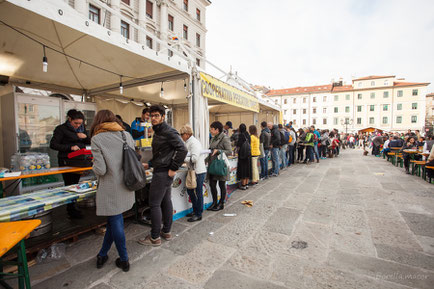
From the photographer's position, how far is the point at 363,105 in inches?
1791

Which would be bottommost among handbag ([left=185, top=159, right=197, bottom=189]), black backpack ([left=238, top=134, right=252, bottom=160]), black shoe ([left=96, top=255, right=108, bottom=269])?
black shoe ([left=96, top=255, right=108, bottom=269])

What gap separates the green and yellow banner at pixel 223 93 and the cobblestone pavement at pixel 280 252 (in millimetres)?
2443

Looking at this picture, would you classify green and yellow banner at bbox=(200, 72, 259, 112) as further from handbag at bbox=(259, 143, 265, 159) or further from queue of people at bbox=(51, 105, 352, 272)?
handbag at bbox=(259, 143, 265, 159)

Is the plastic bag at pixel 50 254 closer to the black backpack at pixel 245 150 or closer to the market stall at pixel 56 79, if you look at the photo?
the market stall at pixel 56 79

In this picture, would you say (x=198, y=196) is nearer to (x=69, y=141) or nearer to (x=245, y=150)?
(x=245, y=150)

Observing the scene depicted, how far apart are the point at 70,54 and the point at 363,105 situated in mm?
54336

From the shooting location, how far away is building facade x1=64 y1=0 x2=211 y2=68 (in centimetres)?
1540

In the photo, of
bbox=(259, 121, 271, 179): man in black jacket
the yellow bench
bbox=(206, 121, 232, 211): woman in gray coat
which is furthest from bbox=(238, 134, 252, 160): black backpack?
the yellow bench

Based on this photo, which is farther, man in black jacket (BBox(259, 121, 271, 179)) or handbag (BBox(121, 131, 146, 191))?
man in black jacket (BBox(259, 121, 271, 179))

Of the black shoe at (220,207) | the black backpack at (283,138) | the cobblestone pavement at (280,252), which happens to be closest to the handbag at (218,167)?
the black shoe at (220,207)

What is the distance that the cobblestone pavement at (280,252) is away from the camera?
2.10 meters

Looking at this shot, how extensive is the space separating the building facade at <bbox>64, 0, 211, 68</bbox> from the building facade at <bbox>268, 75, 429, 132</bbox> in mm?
32160

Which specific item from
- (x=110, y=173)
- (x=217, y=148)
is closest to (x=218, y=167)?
(x=217, y=148)

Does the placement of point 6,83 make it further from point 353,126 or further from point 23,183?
point 353,126
